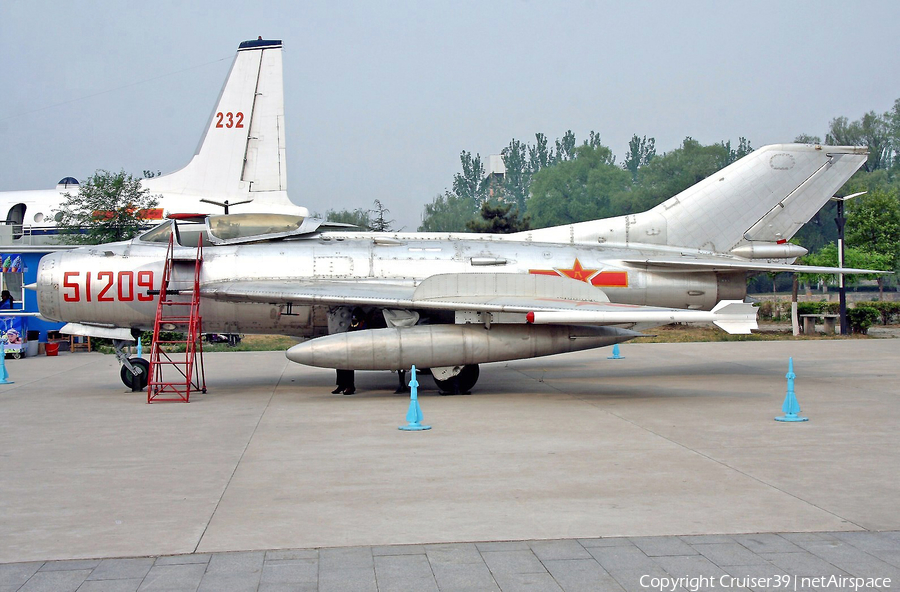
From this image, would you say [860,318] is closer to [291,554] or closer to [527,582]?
[527,582]

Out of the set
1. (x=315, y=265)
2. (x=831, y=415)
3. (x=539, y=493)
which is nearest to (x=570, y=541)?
(x=539, y=493)

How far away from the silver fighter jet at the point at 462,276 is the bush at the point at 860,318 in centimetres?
1163

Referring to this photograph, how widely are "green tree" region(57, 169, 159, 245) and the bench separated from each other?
74.1 ft

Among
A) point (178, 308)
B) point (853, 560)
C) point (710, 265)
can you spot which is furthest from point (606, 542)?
point (178, 308)

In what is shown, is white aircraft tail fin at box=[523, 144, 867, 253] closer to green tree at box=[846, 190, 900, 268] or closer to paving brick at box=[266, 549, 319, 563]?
paving brick at box=[266, 549, 319, 563]

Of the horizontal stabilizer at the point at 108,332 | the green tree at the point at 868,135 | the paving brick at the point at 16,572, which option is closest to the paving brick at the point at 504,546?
the paving brick at the point at 16,572

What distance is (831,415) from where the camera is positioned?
1045 cm

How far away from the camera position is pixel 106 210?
26.3m

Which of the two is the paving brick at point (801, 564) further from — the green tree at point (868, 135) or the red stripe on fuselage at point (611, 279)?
the green tree at point (868, 135)

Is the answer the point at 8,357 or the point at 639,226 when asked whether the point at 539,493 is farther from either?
the point at 8,357

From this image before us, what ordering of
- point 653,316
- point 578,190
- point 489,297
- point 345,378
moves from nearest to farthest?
1. point 653,316
2. point 489,297
3. point 345,378
4. point 578,190

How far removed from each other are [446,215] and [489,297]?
60.4 metres

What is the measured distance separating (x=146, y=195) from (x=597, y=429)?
23.0m

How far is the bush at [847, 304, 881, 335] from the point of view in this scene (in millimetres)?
24594
